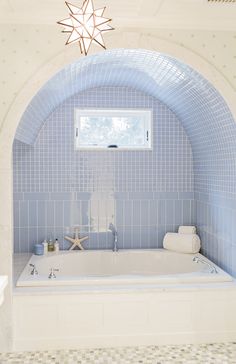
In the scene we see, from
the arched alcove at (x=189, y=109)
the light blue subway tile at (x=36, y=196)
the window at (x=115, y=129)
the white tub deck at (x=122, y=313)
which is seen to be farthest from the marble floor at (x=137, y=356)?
the window at (x=115, y=129)

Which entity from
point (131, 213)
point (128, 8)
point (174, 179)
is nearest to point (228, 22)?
point (128, 8)

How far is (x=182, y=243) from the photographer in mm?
4316

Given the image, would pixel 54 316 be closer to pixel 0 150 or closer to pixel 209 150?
pixel 0 150

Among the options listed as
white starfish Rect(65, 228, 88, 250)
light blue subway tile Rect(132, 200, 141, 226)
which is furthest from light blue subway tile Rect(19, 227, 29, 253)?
light blue subway tile Rect(132, 200, 141, 226)

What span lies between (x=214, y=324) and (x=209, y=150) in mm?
1630

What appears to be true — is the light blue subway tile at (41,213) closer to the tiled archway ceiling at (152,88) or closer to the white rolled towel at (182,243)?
the tiled archway ceiling at (152,88)

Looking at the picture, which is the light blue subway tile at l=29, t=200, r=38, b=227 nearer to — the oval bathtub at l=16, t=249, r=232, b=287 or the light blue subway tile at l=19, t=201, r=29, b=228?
the light blue subway tile at l=19, t=201, r=29, b=228

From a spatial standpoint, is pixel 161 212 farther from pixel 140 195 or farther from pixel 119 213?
pixel 119 213

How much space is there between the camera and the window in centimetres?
460

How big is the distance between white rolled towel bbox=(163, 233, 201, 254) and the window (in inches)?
41.3

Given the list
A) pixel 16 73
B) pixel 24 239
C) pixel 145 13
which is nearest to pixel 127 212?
pixel 24 239

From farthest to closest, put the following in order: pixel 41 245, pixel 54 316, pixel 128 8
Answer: pixel 41 245 < pixel 54 316 < pixel 128 8

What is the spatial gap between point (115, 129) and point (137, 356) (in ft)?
8.28

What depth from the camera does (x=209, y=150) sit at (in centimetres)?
401
